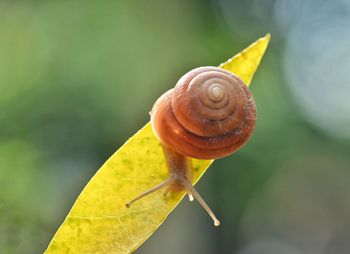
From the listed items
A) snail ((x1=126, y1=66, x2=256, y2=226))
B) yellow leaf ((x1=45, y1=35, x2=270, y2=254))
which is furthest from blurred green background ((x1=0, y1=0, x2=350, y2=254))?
yellow leaf ((x1=45, y1=35, x2=270, y2=254))

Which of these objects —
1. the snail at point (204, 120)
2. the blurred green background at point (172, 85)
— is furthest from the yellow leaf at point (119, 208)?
the blurred green background at point (172, 85)

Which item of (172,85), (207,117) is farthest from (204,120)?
(172,85)

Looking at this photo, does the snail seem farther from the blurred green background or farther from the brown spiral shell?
the blurred green background

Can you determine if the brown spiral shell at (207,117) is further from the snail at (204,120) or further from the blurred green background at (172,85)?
the blurred green background at (172,85)

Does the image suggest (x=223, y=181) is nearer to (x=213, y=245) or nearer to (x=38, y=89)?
(x=213, y=245)

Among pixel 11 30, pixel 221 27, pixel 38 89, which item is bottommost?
pixel 221 27

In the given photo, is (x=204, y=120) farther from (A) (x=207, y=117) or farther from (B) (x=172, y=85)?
(B) (x=172, y=85)

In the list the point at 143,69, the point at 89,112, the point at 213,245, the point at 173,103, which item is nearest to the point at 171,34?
the point at 143,69
